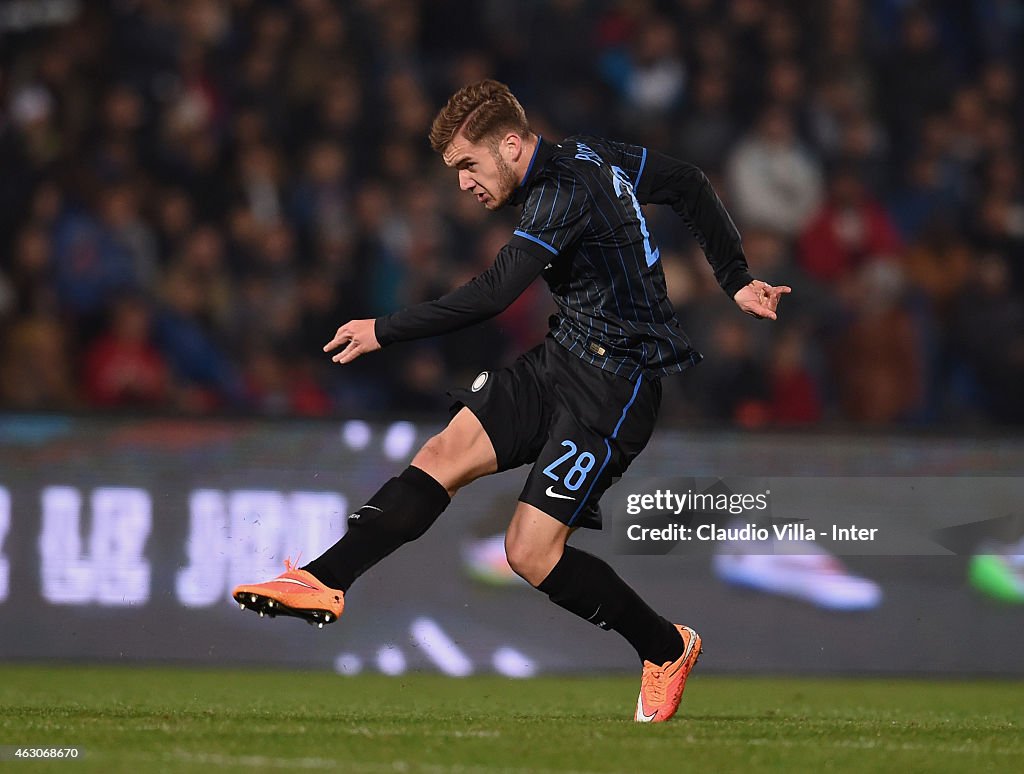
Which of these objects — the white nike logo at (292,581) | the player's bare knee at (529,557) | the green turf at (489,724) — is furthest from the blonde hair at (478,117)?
the green turf at (489,724)

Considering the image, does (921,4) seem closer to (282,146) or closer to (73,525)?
(282,146)

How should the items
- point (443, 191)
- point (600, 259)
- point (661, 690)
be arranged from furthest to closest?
point (443, 191) → point (661, 690) → point (600, 259)

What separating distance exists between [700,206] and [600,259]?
0.49 m

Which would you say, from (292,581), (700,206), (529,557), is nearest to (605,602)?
(529,557)

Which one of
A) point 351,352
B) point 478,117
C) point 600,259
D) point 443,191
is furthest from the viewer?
point 443,191

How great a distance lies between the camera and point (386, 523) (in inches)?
178

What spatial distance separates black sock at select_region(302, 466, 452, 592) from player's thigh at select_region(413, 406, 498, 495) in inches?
1.2

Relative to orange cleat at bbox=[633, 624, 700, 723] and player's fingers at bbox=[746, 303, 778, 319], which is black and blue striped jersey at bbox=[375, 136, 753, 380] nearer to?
player's fingers at bbox=[746, 303, 778, 319]

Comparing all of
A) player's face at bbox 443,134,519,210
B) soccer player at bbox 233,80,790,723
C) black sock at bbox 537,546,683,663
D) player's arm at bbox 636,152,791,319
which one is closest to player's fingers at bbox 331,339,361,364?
soccer player at bbox 233,80,790,723

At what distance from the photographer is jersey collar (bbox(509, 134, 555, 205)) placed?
4535 millimetres

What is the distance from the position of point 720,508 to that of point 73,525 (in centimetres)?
270

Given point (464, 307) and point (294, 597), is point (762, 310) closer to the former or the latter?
point (464, 307)

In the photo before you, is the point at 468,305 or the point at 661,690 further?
the point at 661,690

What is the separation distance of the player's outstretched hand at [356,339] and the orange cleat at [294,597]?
0.61 meters
